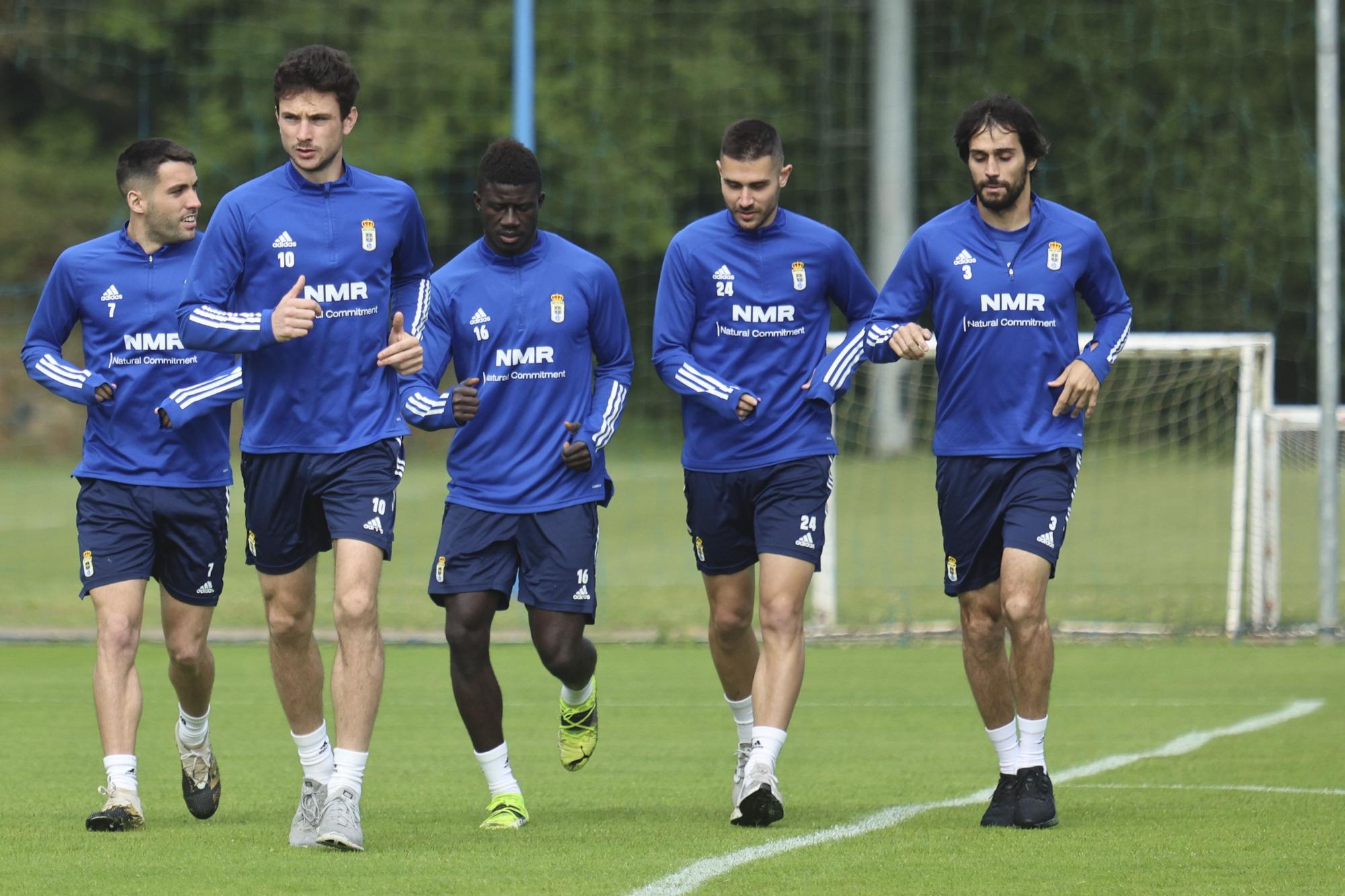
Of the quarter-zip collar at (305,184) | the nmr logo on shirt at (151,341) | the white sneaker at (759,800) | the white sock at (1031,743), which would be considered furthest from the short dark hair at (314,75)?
the white sock at (1031,743)

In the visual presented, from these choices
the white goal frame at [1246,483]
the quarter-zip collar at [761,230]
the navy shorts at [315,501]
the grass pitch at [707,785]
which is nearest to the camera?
the grass pitch at [707,785]

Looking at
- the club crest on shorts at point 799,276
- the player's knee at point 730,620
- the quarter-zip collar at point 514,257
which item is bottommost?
the player's knee at point 730,620

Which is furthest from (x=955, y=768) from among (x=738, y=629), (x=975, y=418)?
(x=975, y=418)

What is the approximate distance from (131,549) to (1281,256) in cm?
1324

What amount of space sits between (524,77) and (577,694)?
8.01m

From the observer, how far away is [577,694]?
7.17 meters

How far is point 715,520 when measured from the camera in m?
7.21

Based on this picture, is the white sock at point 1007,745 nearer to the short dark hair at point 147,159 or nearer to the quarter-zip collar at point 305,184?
the quarter-zip collar at point 305,184

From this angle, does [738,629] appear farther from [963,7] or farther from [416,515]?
[416,515]

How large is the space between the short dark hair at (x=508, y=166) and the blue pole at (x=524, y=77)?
22.7 feet

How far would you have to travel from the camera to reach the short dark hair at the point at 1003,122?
6.75 m

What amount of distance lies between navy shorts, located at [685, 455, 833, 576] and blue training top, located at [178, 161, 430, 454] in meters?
1.27

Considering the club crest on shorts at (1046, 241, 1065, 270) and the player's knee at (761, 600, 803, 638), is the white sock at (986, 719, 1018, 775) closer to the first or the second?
the player's knee at (761, 600, 803, 638)

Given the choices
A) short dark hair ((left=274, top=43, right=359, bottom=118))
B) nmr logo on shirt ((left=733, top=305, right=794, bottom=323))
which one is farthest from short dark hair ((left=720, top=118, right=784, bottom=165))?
short dark hair ((left=274, top=43, right=359, bottom=118))
